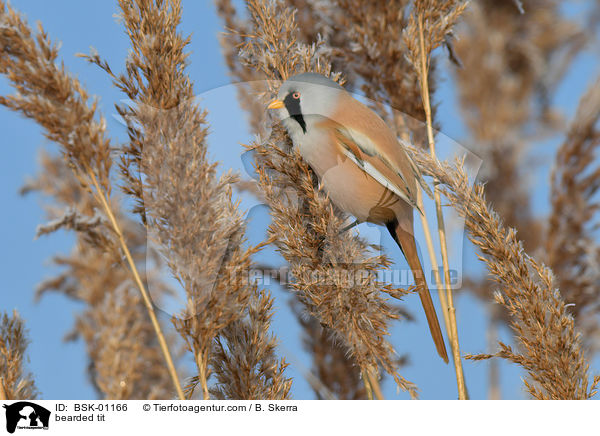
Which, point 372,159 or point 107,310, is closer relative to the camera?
point 372,159

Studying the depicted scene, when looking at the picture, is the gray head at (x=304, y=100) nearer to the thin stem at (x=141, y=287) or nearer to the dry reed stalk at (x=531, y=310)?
the dry reed stalk at (x=531, y=310)

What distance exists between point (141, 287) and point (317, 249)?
332 millimetres

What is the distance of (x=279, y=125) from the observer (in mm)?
1105

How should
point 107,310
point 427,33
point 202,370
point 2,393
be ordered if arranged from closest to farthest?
point 202,370, point 2,393, point 427,33, point 107,310

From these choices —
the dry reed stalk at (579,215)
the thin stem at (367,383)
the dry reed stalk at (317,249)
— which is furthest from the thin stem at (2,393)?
the dry reed stalk at (579,215)

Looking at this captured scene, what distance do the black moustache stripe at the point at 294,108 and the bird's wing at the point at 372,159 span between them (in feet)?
0.24

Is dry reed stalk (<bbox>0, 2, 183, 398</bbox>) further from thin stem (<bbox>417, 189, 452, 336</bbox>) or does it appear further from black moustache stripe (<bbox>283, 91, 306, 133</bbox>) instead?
thin stem (<bbox>417, 189, 452, 336</bbox>)

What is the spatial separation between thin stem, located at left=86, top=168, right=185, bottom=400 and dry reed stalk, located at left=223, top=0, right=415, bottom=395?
26cm

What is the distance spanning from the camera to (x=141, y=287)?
1011 millimetres

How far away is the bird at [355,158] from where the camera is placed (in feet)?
3.45

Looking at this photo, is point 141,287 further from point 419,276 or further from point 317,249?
point 419,276

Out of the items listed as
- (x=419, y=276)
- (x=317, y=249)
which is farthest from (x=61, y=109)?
(x=419, y=276)
